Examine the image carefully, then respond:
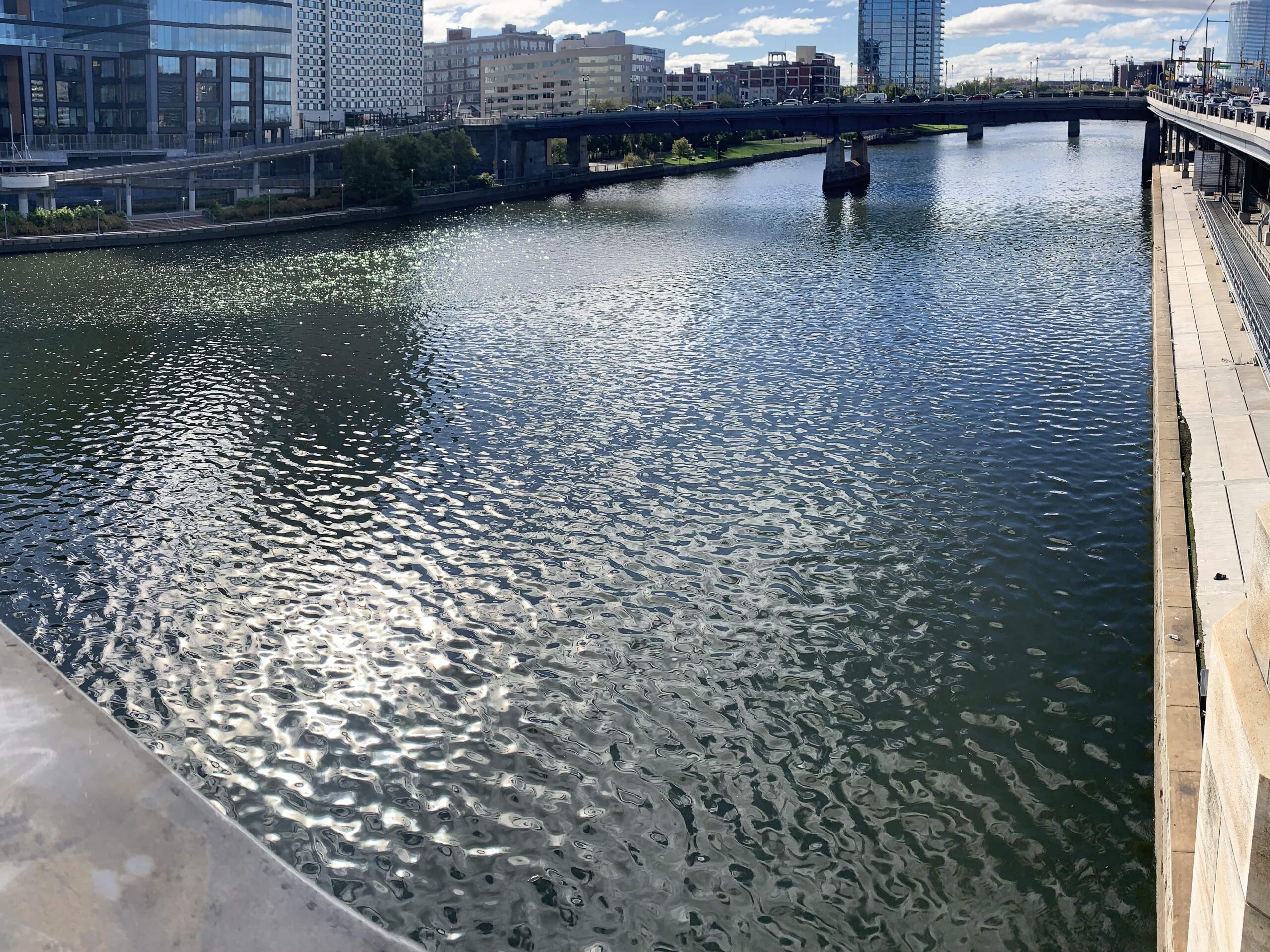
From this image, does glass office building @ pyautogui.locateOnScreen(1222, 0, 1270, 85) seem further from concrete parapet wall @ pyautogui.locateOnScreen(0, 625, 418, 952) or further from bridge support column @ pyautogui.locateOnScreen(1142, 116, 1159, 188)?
concrete parapet wall @ pyautogui.locateOnScreen(0, 625, 418, 952)

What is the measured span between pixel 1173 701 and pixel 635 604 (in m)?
7.94

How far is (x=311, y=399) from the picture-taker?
1216 inches

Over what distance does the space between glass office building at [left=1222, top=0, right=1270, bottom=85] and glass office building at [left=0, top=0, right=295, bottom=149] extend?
107447mm

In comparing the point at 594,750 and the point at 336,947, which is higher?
the point at 336,947

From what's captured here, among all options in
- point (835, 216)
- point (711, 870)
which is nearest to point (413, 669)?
point (711, 870)

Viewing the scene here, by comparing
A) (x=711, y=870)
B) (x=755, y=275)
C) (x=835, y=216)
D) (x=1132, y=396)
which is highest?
(x=835, y=216)

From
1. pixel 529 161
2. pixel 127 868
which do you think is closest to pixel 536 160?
pixel 529 161

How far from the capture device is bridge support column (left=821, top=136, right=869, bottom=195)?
289 ft

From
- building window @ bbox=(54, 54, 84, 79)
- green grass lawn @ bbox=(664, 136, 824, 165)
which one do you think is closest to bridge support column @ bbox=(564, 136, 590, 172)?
green grass lawn @ bbox=(664, 136, 824, 165)

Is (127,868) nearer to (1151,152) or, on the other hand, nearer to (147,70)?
(1151,152)

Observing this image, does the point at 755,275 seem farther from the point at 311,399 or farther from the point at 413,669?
the point at 413,669

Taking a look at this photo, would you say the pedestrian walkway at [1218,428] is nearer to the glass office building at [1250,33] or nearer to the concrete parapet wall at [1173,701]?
the concrete parapet wall at [1173,701]

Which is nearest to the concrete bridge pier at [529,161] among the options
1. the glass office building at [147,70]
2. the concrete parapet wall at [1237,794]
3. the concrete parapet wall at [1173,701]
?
the glass office building at [147,70]

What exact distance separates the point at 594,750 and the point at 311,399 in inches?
758
